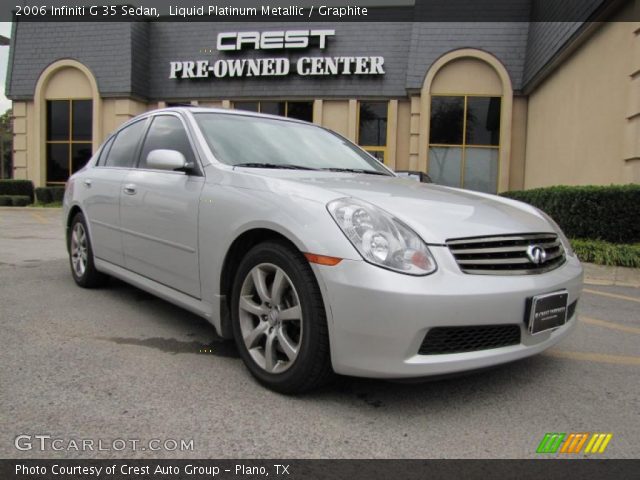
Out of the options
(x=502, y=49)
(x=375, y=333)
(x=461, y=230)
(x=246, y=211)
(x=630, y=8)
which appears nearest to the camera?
(x=375, y=333)

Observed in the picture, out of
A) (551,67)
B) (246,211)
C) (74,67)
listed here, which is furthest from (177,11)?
(246,211)

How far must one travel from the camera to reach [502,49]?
15359mm

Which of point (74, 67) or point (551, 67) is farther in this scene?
point (74, 67)

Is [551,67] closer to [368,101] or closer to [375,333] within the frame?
[368,101]

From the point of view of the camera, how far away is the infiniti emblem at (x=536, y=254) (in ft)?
8.38

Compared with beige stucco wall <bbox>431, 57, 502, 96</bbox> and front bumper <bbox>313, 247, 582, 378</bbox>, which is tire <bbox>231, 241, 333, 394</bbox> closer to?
front bumper <bbox>313, 247, 582, 378</bbox>

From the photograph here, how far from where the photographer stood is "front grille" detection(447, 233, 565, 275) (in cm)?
237

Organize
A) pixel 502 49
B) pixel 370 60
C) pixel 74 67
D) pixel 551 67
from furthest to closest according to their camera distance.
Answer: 1. pixel 74 67
2. pixel 370 60
3. pixel 502 49
4. pixel 551 67

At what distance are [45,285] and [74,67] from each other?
53.2ft

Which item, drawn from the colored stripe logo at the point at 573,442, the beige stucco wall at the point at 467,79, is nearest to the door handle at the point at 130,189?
the colored stripe logo at the point at 573,442

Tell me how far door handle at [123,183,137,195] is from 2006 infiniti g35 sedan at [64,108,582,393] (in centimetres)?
17

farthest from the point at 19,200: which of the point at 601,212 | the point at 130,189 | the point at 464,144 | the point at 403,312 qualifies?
the point at 403,312
